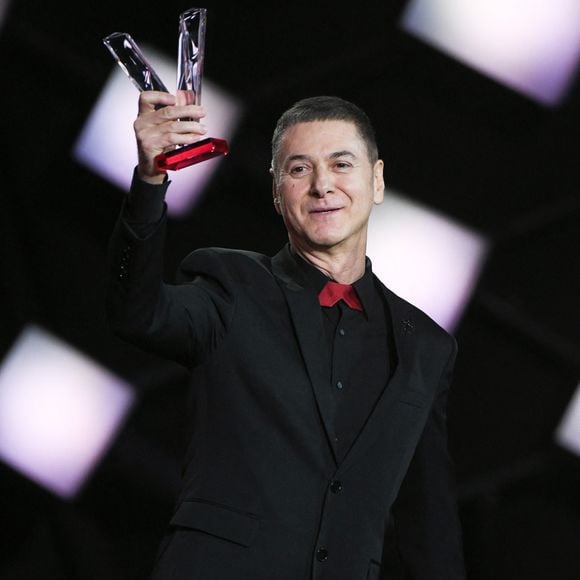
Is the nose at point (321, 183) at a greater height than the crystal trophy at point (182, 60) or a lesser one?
lesser

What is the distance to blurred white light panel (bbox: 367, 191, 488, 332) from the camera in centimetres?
191

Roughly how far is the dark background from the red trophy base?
0.90 meters

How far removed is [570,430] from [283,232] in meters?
0.67

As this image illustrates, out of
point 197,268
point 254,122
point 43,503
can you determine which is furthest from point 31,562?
point 197,268

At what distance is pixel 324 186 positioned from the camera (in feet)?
3.99

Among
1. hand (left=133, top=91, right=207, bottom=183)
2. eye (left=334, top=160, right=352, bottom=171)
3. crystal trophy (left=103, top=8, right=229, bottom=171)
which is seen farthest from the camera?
eye (left=334, top=160, right=352, bottom=171)

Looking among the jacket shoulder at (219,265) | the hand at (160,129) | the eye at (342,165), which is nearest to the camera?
the hand at (160,129)

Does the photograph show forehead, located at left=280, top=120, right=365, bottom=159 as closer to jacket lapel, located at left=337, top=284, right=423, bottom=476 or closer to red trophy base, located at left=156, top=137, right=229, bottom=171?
jacket lapel, located at left=337, top=284, right=423, bottom=476

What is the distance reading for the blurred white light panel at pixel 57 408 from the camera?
1.91m

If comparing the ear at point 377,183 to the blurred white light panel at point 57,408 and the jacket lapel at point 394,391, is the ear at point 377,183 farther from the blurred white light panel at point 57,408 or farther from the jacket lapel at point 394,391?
the blurred white light panel at point 57,408

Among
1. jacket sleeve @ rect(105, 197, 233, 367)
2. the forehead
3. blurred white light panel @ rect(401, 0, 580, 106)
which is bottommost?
jacket sleeve @ rect(105, 197, 233, 367)

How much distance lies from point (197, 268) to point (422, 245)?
34.1 inches

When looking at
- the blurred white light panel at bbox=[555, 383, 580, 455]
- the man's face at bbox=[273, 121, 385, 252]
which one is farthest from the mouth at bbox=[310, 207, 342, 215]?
the blurred white light panel at bbox=[555, 383, 580, 455]

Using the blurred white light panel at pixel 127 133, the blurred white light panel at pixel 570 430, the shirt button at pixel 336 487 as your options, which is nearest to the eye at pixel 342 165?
the shirt button at pixel 336 487
